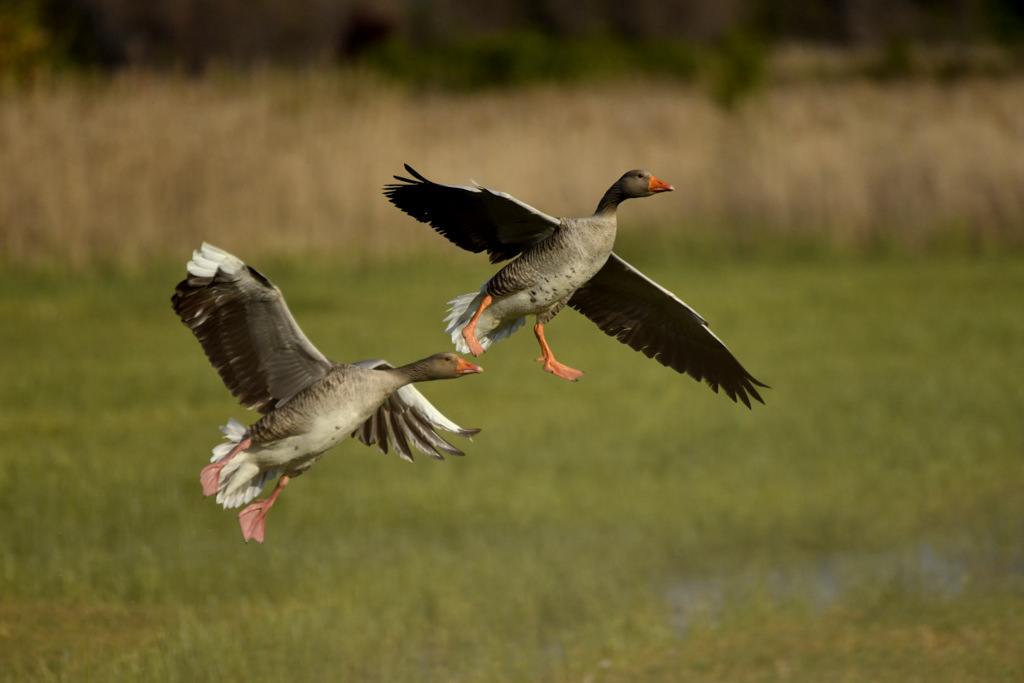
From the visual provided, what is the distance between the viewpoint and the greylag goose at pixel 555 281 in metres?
3.84

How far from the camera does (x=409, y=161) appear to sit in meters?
20.2

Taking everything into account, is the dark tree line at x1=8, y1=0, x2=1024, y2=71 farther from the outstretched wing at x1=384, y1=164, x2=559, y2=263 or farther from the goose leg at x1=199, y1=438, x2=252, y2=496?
the outstretched wing at x1=384, y1=164, x2=559, y2=263

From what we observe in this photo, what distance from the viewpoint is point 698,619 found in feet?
33.3

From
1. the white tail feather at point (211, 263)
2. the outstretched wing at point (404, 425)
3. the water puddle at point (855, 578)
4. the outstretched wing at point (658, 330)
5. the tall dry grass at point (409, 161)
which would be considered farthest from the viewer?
the tall dry grass at point (409, 161)

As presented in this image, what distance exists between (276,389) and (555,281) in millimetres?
1341

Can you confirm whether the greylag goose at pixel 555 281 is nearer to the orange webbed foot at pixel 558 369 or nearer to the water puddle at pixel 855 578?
the orange webbed foot at pixel 558 369

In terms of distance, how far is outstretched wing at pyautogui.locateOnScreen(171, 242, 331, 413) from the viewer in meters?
4.45

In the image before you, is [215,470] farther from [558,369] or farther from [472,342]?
[558,369]

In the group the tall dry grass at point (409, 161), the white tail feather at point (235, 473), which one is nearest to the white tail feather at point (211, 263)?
the white tail feather at point (235, 473)

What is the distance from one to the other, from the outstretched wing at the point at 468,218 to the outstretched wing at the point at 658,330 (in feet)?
2.25

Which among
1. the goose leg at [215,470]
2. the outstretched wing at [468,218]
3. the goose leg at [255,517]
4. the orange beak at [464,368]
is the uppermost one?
the outstretched wing at [468,218]

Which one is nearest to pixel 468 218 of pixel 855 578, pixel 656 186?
Answer: pixel 656 186

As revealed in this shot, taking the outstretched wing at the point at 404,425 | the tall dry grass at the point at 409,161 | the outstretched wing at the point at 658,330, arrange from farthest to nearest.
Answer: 1. the tall dry grass at the point at 409,161
2. the outstretched wing at the point at 658,330
3. the outstretched wing at the point at 404,425

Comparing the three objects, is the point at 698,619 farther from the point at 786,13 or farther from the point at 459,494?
the point at 786,13
